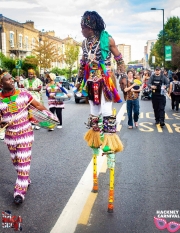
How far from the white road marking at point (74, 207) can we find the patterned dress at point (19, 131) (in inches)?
27.4

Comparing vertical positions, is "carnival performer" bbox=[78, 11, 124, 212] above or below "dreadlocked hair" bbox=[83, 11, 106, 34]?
below

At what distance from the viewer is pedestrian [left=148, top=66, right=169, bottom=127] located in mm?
10062

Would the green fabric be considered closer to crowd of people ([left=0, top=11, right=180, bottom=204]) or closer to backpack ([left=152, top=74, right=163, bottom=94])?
crowd of people ([left=0, top=11, right=180, bottom=204])

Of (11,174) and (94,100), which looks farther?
(11,174)

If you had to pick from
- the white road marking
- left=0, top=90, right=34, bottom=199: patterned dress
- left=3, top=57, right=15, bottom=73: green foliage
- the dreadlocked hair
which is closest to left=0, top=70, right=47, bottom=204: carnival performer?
left=0, top=90, right=34, bottom=199: patterned dress

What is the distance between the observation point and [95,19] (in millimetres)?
3990

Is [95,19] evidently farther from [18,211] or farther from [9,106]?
[18,211]

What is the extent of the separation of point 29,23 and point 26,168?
52190 millimetres

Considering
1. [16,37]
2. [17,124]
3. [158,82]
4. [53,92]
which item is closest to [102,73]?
[17,124]

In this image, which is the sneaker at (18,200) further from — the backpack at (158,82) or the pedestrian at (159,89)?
the backpack at (158,82)

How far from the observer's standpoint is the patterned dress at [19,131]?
13.6 ft

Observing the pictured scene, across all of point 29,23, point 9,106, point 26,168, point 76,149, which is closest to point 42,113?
point 9,106

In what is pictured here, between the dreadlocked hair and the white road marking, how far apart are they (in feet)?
7.18

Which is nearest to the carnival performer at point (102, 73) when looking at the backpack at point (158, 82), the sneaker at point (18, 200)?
the sneaker at point (18, 200)
